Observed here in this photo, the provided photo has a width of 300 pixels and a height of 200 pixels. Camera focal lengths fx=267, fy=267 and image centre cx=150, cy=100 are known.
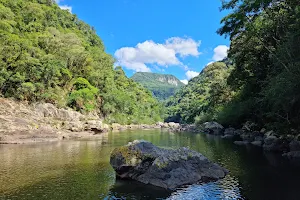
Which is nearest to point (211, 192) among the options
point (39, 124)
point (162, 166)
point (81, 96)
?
point (162, 166)

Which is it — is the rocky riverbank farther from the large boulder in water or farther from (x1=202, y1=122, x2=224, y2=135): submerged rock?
(x1=202, y1=122, x2=224, y2=135): submerged rock

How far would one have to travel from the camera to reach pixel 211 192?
1650cm

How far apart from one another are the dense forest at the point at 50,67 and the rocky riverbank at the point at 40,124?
4.03 metres

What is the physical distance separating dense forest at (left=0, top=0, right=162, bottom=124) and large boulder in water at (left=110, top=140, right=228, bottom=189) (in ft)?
140

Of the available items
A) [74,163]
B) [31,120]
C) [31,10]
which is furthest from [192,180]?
[31,10]

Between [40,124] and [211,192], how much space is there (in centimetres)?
4044

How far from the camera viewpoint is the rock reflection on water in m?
15.7

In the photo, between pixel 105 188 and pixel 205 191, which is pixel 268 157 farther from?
pixel 105 188

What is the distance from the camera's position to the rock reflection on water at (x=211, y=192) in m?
15.7

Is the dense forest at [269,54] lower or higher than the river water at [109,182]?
higher

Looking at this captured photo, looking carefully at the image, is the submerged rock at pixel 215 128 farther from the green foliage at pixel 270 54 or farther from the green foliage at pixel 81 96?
the green foliage at pixel 81 96

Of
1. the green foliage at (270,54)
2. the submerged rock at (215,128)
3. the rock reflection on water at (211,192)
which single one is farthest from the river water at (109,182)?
the submerged rock at (215,128)

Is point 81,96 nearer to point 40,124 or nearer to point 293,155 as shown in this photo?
point 40,124

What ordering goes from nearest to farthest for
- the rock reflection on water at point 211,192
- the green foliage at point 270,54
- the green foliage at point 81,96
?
the rock reflection on water at point 211,192 → the green foliage at point 270,54 → the green foliage at point 81,96
